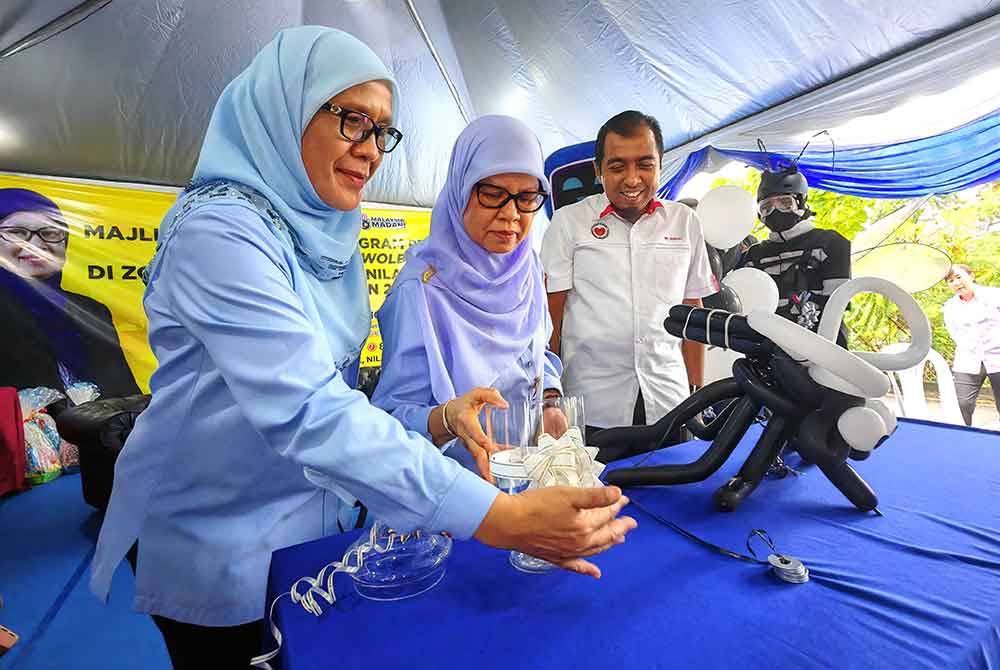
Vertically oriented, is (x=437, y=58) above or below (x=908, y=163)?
above

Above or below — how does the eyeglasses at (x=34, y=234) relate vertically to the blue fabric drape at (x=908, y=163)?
below

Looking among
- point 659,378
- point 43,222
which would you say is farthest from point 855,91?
point 43,222

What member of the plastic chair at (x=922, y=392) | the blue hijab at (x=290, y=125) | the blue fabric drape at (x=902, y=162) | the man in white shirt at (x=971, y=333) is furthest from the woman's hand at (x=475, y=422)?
the man in white shirt at (x=971, y=333)

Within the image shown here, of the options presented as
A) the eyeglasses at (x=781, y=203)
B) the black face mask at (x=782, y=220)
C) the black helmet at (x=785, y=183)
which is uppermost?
the black helmet at (x=785, y=183)

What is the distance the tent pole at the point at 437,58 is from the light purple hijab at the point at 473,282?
10.0ft

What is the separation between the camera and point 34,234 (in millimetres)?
3338

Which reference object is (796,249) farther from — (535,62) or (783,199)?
(535,62)

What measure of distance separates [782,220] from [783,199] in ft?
0.37

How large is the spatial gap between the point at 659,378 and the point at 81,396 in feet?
12.9

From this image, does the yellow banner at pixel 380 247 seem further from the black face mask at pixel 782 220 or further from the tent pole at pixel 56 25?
the black face mask at pixel 782 220

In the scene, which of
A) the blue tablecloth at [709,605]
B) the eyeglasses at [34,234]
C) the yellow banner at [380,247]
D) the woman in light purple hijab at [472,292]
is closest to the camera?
the blue tablecloth at [709,605]

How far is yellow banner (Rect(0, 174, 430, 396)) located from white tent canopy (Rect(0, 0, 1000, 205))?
21 cm

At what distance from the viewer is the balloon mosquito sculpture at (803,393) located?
87cm

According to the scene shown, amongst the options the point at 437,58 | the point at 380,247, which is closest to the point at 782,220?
the point at 437,58
